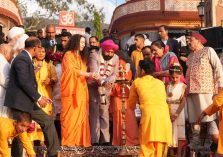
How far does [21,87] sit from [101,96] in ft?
7.60

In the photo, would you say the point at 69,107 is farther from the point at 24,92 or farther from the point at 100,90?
the point at 24,92

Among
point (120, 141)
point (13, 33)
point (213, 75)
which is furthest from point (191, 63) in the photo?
point (13, 33)

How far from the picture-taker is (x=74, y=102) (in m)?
8.80

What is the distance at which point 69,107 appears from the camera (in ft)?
28.8

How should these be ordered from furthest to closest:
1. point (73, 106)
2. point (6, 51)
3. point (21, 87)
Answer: point (73, 106)
point (6, 51)
point (21, 87)

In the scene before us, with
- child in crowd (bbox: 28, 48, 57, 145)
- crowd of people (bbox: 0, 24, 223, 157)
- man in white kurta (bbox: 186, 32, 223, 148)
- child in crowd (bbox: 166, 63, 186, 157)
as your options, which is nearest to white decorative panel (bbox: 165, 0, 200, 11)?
crowd of people (bbox: 0, 24, 223, 157)

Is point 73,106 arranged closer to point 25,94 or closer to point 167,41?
point 25,94

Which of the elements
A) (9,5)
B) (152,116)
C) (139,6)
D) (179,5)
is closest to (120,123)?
(152,116)

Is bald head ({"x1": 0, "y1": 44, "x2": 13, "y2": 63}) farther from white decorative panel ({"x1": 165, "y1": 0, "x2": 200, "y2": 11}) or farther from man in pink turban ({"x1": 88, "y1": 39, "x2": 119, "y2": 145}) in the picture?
white decorative panel ({"x1": 165, "y1": 0, "x2": 200, "y2": 11})

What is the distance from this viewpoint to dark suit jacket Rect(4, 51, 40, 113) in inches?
281

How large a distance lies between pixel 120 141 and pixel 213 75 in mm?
1889

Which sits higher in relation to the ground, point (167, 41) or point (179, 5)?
point (179, 5)

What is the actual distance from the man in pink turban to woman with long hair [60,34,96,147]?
373mm

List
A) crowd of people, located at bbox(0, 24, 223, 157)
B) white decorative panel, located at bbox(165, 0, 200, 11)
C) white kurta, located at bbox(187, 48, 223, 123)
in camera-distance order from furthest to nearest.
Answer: white decorative panel, located at bbox(165, 0, 200, 11), white kurta, located at bbox(187, 48, 223, 123), crowd of people, located at bbox(0, 24, 223, 157)
